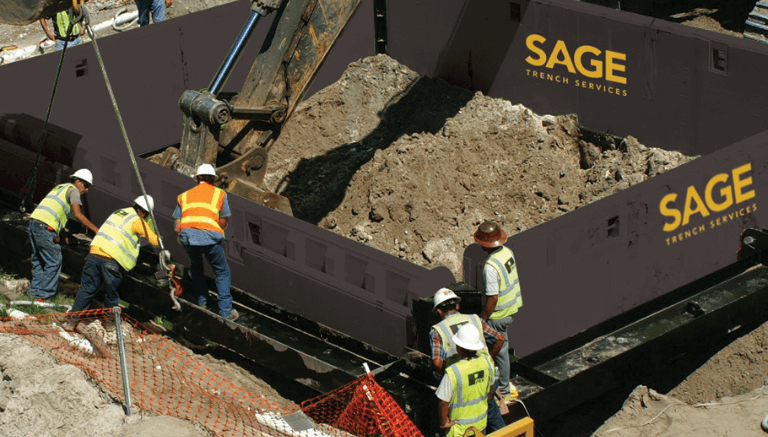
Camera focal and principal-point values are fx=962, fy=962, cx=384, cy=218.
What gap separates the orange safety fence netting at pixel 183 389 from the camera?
8.12m

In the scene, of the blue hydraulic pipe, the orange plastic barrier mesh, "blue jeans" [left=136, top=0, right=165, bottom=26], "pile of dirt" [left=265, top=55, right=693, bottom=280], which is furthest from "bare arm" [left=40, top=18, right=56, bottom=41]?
the orange plastic barrier mesh

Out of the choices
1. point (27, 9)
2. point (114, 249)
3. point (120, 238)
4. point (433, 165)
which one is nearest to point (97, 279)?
point (114, 249)

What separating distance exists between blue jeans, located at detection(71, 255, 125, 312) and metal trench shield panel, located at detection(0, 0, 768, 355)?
114 cm

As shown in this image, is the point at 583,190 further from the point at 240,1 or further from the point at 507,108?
the point at 240,1

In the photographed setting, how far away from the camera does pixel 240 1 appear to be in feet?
49.2

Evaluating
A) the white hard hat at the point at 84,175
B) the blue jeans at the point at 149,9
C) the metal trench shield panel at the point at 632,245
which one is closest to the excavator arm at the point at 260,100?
the white hard hat at the point at 84,175

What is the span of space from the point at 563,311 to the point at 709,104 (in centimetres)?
470

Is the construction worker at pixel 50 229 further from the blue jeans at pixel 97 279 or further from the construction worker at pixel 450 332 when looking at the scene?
the construction worker at pixel 450 332

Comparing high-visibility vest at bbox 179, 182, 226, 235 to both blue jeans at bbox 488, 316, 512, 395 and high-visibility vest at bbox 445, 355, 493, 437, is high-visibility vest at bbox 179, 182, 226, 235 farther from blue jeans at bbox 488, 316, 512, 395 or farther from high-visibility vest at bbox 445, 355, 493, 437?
high-visibility vest at bbox 445, 355, 493, 437

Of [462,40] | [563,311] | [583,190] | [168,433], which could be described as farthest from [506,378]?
[462,40]

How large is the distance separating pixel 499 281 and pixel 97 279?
14.2 feet

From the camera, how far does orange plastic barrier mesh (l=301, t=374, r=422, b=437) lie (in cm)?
780

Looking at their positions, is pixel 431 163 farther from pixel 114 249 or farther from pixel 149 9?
pixel 149 9

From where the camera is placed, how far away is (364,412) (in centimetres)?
816
